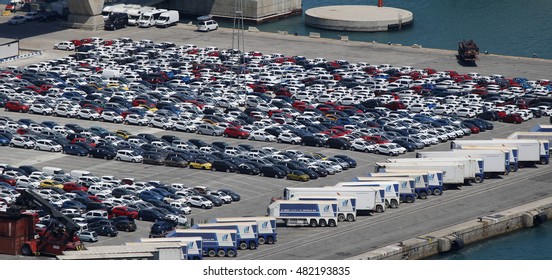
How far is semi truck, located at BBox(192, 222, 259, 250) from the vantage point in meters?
99.8

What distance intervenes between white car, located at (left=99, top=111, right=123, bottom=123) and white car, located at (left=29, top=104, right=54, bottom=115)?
5.39 meters

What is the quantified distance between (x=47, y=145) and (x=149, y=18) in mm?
61775

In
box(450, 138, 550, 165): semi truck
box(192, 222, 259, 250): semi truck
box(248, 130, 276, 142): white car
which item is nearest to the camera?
box(192, 222, 259, 250): semi truck

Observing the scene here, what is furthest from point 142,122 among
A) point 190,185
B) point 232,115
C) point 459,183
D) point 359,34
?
point 359,34

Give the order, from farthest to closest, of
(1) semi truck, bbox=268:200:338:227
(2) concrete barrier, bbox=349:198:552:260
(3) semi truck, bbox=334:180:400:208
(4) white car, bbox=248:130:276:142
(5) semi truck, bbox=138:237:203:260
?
1. (4) white car, bbox=248:130:276:142
2. (3) semi truck, bbox=334:180:400:208
3. (1) semi truck, bbox=268:200:338:227
4. (2) concrete barrier, bbox=349:198:552:260
5. (5) semi truck, bbox=138:237:203:260

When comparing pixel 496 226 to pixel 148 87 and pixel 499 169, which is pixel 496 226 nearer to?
pixel 499 169

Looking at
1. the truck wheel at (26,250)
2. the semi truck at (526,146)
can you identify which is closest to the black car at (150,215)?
the truck wheel at (26,250)

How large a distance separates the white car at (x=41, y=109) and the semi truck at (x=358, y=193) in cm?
3690

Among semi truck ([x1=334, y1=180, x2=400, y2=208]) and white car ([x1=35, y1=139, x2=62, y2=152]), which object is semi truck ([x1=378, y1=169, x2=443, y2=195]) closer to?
semi truck ([x1=334, y1=180, x2=400, y2=208])

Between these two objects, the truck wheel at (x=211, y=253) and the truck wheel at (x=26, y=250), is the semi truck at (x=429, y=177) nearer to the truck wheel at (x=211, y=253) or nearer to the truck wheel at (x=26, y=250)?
the truck wheel at (x=211, y=253)

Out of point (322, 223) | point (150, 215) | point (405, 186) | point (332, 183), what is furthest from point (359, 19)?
point (150, 215)

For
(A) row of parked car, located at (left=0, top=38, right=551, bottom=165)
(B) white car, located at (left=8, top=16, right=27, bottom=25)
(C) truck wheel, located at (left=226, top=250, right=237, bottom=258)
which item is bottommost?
(C) truck wheel, located at (left=226, top=250, right=237, bottom=258)

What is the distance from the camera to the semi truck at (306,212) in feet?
345

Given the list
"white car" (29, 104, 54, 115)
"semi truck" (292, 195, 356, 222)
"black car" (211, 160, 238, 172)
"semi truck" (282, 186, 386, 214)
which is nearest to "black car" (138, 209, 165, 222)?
"semi truck" (282, 186, 386, 214)
